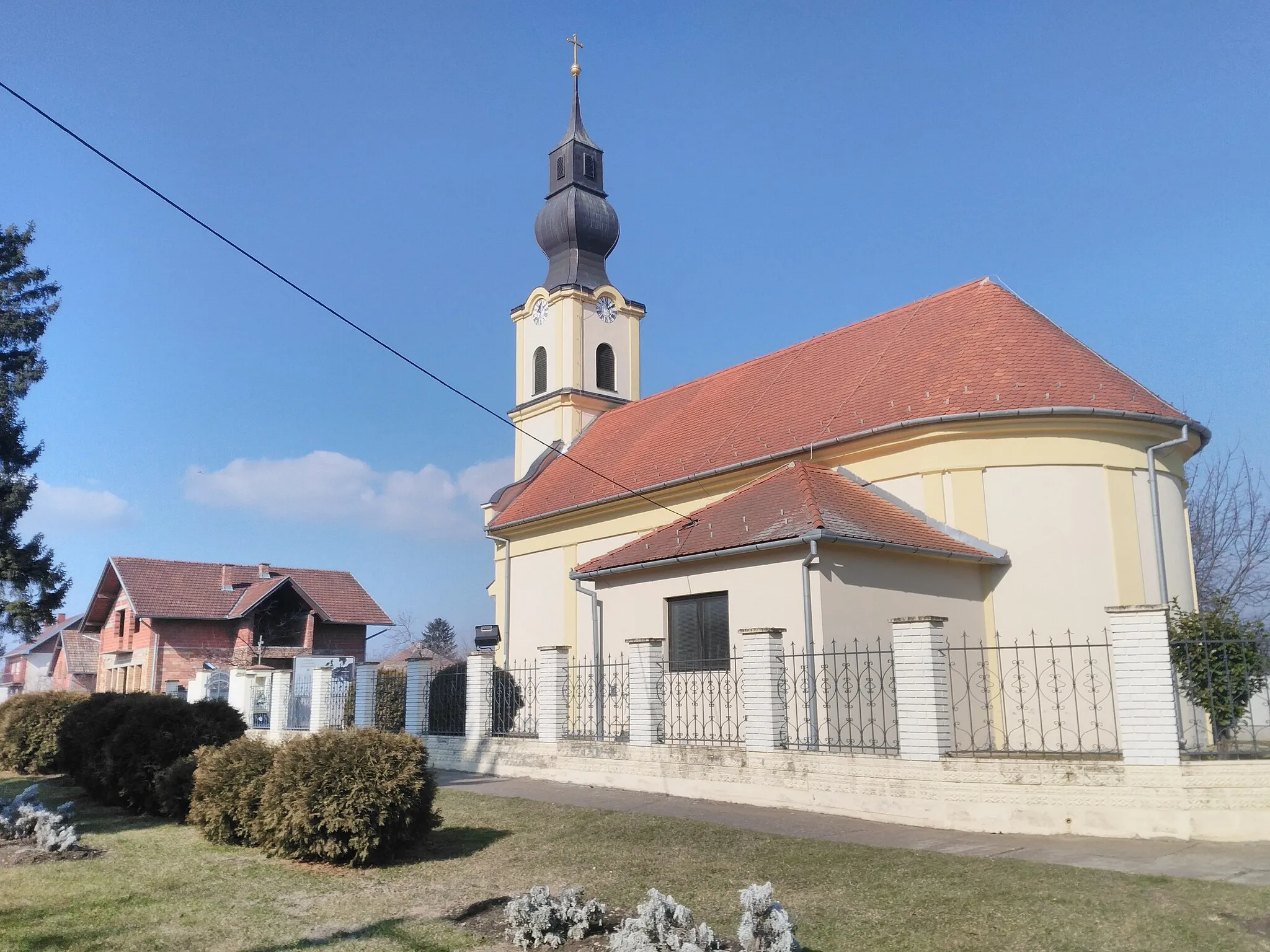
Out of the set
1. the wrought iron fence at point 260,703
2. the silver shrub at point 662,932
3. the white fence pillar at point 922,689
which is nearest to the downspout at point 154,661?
the wrought iron fence at point 260,703

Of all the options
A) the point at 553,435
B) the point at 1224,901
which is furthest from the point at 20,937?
the point at 553,435

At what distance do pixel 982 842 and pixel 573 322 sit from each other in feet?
72.8

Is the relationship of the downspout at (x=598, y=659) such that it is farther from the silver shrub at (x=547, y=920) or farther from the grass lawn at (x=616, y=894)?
the silver shrub at (x=547, y=920)

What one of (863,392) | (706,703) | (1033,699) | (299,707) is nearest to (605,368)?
(863,392)

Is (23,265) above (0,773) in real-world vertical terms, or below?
above

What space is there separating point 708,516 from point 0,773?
15.1 metres

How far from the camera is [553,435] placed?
95.9 ft

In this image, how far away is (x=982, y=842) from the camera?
9.62 m

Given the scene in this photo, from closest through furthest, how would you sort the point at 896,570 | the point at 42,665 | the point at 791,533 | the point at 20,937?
the point at 20,937
the point at 791,533
the point at 896,570
the point at 42,665

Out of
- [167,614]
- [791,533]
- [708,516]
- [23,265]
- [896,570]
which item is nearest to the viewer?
[791,533]

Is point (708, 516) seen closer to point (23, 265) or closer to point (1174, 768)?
point (1174, 768)

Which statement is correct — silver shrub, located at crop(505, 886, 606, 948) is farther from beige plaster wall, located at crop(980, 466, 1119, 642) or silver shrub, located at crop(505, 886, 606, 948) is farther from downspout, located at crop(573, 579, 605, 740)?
beige plaster wall, located at crop(980, 466, 1119, 642)

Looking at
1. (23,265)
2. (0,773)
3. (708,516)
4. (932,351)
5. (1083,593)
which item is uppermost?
(23,265)

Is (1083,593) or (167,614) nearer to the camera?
(1083,593)
